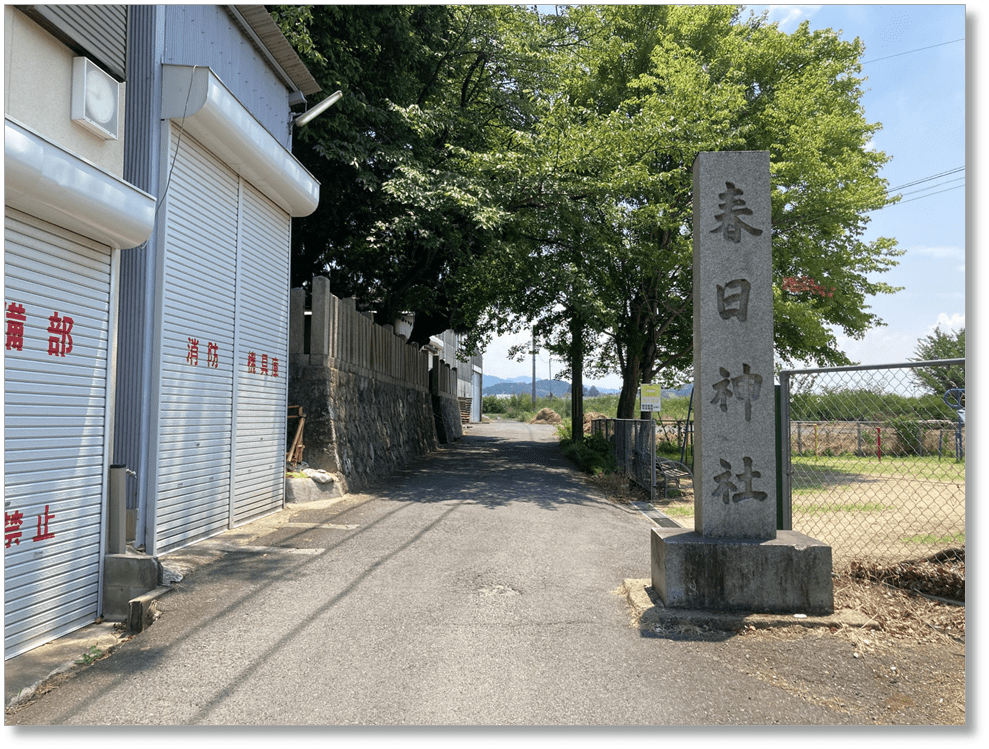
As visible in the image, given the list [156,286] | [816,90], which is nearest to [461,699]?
[156,286]

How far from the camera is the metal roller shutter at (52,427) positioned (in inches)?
181

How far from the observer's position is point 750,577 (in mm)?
5422

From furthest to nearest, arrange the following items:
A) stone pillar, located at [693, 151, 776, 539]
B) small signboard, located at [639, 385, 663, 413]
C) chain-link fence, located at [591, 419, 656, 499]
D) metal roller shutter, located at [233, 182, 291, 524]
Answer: small signboard, located at [639, 385, 663, 413] → chain-link fence, located at [591, 419, 656, 499] → metal roller shutter, located at [233, 182, 291, 524] → stone pillar, located at [693, 151, 776, 539]

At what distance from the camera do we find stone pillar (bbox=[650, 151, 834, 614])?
541 cm

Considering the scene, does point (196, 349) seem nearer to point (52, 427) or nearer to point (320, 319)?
point (52, 427)

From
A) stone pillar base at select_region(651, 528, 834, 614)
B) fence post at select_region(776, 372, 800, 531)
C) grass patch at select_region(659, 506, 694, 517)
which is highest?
fence post at select_region(776, 372, 800, 531)

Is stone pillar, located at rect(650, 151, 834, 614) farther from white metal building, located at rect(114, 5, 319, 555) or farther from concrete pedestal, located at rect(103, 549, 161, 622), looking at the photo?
white metal building, located at rect(114, 5, 319, 555)

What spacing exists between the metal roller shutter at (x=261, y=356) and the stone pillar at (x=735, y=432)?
20.0 ft

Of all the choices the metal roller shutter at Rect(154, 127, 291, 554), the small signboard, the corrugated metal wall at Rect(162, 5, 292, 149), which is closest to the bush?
the small signboard

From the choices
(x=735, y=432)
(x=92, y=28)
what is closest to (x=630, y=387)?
(x=735, y=432)

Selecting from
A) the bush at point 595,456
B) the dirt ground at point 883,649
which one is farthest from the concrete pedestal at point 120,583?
the bush at point 595,456

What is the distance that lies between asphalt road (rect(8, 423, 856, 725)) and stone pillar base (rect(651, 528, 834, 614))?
0.51m

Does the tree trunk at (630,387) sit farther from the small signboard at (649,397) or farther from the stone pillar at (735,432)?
the stone pillar at (735,432)

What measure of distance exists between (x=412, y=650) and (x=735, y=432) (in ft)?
10.9
